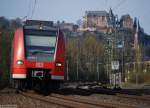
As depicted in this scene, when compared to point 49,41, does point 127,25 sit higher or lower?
higher

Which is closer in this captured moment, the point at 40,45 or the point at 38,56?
the point at 38,56

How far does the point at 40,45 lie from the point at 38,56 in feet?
1.90

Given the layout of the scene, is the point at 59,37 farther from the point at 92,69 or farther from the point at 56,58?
the point at 92,69

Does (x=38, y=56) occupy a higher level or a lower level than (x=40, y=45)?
lower

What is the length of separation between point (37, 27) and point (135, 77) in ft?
166

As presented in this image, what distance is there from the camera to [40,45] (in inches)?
753

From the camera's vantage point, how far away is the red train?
18.6 metres

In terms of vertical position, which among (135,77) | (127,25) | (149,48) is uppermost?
(127,25)

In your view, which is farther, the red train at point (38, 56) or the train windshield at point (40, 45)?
the train windshield at point (40, 45)

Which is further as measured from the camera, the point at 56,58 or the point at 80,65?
the point at 80,65

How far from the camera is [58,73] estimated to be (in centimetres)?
1880

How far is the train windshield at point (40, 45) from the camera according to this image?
18797 mm

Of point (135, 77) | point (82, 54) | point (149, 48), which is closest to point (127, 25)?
point (149, 48)

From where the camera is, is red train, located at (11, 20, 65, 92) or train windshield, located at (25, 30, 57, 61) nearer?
red train, located at (11, 20, 65, 92)
